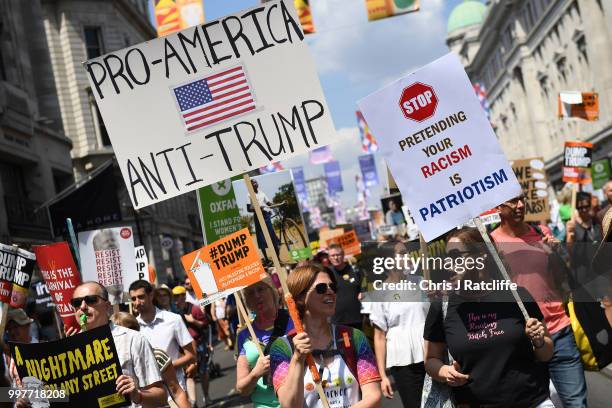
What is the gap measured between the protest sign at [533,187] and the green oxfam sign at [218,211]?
4.78 meters

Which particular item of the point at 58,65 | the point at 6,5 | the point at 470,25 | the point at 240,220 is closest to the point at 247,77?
Answer: the point at 240,220

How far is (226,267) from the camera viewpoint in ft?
26.0

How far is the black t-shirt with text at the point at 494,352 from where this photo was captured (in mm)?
4797

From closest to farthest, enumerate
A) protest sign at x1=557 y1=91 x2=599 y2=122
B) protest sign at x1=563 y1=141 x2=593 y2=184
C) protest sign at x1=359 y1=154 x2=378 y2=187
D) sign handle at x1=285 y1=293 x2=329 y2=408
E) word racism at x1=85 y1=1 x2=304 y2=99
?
1. sign handle at x1=285 y1=293 x2=329 y2=408
2. word racism at x1=85 y1=1 x2=304 y2=99
3. protest sign at x1=563 y1=141 x2=593 y2=184
4. protest sign at x1=557 y1=91 x2=599 y2=122
5. protest sign at x1=359 y1=154 x2=378 y2=187

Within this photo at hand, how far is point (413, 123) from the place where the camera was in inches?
209

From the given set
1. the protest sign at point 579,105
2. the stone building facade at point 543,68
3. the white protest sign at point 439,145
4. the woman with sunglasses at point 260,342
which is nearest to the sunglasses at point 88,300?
the woman with sunglasses at point 260,342

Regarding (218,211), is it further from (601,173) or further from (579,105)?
(601,173)

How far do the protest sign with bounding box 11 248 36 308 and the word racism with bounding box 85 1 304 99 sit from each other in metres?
2.43

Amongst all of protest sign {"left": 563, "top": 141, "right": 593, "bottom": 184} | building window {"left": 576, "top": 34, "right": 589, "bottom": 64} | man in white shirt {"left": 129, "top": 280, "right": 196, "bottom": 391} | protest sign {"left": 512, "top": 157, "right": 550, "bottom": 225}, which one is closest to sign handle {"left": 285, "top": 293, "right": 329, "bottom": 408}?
man in white shirt {"left": 129, "top": 280, "right": 196, "bottom": 391}

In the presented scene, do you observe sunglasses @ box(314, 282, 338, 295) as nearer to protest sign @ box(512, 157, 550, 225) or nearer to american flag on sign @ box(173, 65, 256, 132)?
american flag on sign @ box(173, 65, 256, 132)

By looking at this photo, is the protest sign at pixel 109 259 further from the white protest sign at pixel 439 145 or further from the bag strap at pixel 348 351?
the bag strap at pixel 348 351

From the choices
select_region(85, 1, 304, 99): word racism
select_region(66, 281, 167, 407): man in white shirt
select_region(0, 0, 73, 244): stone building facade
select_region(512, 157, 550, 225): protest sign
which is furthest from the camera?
select_region(0, 0, 73, 244): stone building facade

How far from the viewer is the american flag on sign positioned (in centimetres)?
530

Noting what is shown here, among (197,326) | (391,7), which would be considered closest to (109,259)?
(197,326)
